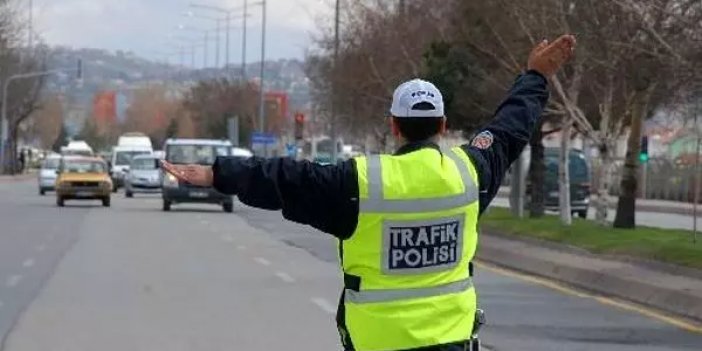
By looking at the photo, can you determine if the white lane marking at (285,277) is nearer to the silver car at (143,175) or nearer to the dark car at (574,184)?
the dark car at (574,184)

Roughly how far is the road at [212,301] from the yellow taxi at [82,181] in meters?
17.1

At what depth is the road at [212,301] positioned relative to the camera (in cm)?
1499

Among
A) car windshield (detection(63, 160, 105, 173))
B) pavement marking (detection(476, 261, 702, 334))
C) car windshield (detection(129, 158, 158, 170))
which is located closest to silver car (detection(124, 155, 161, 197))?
car windshield (detection(129, 158, 158, 170))

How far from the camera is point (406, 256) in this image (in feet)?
19.4

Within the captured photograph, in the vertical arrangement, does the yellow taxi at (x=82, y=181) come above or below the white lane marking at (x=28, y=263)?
above

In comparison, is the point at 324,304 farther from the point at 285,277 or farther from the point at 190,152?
the point at 190,152

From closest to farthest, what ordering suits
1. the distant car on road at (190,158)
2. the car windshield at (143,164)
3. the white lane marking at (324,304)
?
the white lane marking at (324,304)
the distant car on road at (190,158)
the car windshield at (143,164)

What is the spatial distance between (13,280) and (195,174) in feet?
53.1

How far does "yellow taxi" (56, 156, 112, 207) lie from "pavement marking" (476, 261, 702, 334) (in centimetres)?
2659

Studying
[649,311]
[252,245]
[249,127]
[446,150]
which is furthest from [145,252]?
[249,127]

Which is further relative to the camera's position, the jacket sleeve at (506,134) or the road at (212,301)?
the road at (212,301)

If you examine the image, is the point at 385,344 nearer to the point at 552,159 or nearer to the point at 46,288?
the point at 46,288

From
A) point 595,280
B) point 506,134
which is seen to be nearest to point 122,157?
point 595,280

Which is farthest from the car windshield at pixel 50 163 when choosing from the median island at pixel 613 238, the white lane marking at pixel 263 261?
the white lane marking at pixel 263 261
